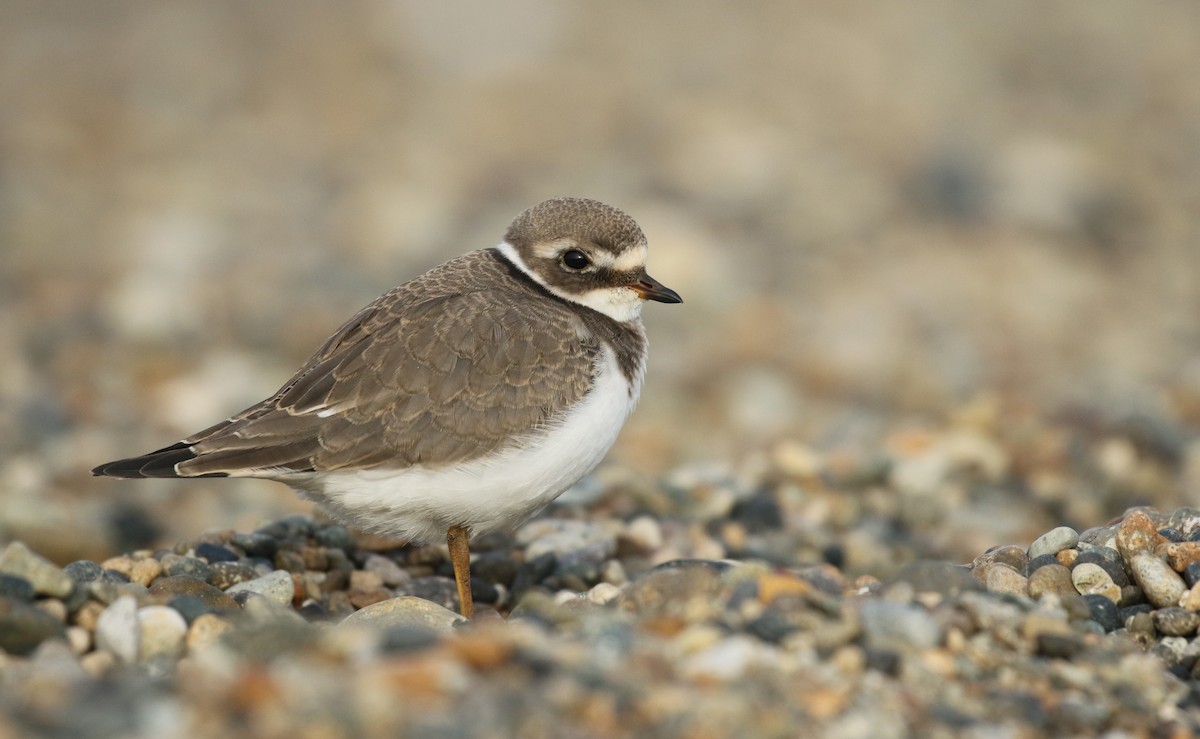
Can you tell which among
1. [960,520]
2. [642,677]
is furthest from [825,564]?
[642,677]

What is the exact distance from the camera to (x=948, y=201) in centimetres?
1692

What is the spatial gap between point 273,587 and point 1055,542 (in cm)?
377

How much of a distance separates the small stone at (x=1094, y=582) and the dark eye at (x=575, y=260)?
3.11 metres

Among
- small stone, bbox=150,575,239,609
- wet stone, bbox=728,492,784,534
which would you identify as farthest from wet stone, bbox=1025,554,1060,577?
small stone, bbox=150,575,239,609

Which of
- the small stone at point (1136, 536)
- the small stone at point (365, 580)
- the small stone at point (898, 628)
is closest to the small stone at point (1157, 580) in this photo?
the small stone at point (1136, 536)

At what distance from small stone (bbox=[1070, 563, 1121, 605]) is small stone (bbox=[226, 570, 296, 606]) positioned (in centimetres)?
A: 368

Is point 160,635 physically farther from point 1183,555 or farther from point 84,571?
point 1183,555

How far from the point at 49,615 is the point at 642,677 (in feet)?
7.68

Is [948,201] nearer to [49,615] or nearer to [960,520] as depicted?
[960,520]

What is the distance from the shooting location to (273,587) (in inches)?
249

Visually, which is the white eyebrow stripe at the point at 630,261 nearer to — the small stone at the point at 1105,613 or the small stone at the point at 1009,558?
the small stone at the point at 1009,558

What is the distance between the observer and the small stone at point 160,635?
502 centimetres

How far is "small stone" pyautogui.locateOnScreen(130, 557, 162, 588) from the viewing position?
6.30 m

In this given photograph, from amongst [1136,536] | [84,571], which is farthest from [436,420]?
[1136,536]
